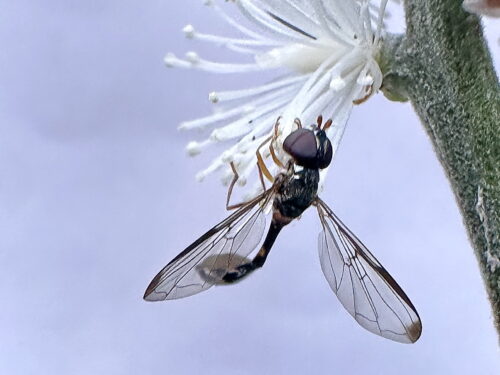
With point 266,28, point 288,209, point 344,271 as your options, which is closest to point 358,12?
point 266,28

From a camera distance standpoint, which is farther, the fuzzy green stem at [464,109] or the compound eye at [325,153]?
the compound eye at [325,153]

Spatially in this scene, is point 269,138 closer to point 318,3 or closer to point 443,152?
point 318,3

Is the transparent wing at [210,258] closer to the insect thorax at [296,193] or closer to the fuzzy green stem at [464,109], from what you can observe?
the insect thorax at [296,193]

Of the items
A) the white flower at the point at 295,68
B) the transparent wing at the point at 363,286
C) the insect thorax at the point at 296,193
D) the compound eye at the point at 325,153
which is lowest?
the transparent wing at the point at 363,286

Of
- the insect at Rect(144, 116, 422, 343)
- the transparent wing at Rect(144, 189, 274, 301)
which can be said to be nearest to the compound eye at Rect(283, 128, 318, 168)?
the insect at Rect(144, 116, 422, 343)

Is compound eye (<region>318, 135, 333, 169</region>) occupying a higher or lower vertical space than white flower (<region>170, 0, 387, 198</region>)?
lower

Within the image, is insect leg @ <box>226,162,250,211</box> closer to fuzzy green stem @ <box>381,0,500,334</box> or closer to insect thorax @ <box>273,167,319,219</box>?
insect thorax @ <box>273,167,319,219</box>

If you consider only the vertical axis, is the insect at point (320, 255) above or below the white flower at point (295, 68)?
below

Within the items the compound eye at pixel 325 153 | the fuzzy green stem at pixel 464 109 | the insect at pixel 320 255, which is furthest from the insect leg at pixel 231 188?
the fuzzy green stem at pixel 464 109

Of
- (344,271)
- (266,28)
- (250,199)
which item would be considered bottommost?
(344,271)
